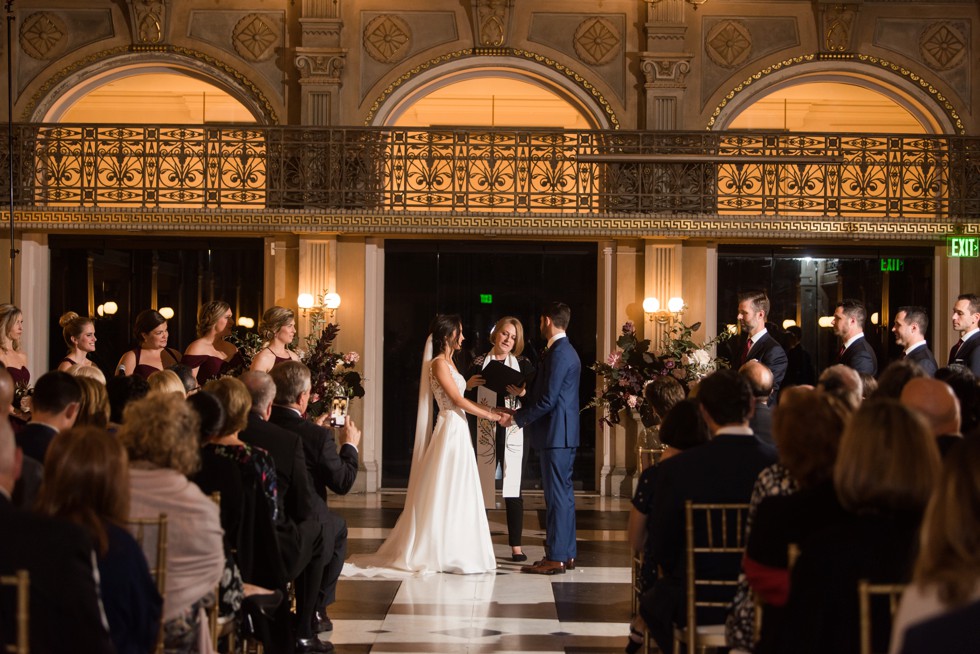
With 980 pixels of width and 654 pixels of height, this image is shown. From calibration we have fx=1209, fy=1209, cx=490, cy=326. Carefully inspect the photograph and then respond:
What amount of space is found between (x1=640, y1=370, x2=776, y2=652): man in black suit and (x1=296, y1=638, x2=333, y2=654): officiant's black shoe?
2.09 m

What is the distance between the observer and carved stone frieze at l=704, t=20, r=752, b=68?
14.0 meters

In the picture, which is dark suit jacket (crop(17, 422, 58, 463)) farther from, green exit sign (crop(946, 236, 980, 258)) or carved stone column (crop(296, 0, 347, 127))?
green exit sign (crop(946, 236, 980, 258))

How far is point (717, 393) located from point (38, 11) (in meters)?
11.8

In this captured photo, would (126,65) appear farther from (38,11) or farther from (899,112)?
(899,112)

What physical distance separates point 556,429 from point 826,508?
520cm

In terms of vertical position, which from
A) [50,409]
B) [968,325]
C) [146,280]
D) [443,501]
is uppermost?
[146,280]

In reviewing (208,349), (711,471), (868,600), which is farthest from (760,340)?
(868,600)

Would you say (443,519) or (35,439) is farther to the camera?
(443,519)

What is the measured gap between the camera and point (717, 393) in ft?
15.7

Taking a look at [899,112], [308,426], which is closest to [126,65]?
[308,426]

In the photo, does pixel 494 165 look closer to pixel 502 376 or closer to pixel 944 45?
pixel 502 376

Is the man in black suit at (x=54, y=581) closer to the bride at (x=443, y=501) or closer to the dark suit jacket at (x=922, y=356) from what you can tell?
the bride at (x=443, y=501)

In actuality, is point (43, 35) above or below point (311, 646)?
above

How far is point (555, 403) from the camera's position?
28.3 ft
